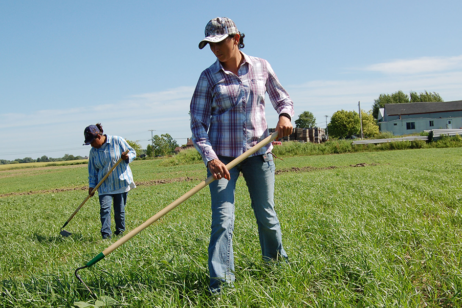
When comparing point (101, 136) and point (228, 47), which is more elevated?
point (228, 47)

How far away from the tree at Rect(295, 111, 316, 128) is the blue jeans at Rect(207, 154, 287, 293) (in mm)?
112837

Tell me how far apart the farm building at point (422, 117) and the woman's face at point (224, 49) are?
229 feet

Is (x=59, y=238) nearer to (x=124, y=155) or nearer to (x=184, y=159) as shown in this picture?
(x=124, y=155)

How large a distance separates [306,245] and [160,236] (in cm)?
190

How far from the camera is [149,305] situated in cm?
250

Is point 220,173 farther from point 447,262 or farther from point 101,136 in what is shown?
point 101,136

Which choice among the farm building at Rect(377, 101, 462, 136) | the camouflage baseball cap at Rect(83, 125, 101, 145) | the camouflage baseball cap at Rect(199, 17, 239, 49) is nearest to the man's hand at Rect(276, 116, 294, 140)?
the camouflage baseball cap at Rect(199, 17, 239, 49)

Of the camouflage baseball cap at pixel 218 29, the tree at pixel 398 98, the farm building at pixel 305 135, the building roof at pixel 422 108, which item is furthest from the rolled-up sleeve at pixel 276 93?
the tree at pixel 398 98

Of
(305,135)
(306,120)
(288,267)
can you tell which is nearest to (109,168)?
(288,267)

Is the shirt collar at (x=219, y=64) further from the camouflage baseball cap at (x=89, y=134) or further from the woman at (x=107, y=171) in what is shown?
the camouflage baseball cap at (x=89, y=134)

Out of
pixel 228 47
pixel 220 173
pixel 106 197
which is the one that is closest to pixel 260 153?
pixel 220 173

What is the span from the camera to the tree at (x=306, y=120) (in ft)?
374

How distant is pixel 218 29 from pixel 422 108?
74552mm

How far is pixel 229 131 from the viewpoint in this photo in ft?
9.55
